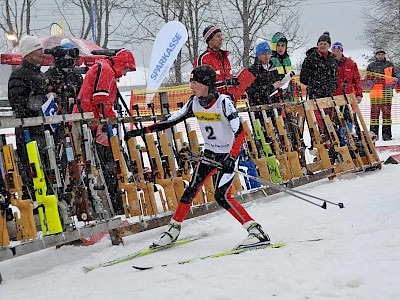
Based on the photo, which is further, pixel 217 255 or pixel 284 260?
pixel 217 255

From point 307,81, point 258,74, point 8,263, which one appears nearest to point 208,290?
point 8,263

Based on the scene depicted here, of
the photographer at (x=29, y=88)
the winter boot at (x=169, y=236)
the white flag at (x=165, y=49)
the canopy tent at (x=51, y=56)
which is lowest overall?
the winter boot at (x=169, y=236)

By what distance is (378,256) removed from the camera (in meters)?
4.33

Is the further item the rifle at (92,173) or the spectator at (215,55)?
the spectator at (215,55)

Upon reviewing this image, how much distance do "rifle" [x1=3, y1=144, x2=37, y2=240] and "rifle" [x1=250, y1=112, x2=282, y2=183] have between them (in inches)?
150

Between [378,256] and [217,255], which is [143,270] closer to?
[217,255]

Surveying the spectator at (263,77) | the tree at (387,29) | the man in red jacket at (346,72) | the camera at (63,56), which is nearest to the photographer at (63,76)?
the camera at (63,56)

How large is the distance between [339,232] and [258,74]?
3807mm

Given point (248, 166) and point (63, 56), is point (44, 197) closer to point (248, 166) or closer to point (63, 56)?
point (63, 56)

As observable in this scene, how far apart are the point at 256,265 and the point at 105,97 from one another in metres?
3.12

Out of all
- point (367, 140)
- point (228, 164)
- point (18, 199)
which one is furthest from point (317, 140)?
point (18, 199)

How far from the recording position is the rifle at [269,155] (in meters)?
7.98

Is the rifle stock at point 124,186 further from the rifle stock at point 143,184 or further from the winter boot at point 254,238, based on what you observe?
the winter boot at point 254,238

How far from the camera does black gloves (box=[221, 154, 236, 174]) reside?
5.43m
